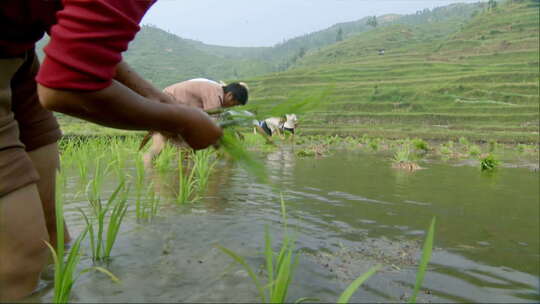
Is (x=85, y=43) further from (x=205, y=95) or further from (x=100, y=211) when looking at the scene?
(x=205, y=95)

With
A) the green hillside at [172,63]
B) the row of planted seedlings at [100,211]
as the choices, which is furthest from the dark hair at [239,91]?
the green hillside at [172,63]

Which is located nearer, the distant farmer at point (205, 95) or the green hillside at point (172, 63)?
the distant farmer at point (205, 95)

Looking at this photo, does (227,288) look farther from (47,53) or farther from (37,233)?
(47,53)

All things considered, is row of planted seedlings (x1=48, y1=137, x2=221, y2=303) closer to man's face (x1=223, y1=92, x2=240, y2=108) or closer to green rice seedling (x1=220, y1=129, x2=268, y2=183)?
green rice seedling (x1=220, y1=129, x2=268, y2=183)

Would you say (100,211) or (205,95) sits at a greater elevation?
(205,95)

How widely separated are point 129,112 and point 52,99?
0.52ft

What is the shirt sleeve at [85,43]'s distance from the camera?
77 cm

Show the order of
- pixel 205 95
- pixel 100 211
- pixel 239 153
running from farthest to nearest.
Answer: pixel 205 95 → pixel 100 211 → pixel 239 153

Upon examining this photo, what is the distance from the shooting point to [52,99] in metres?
0.82

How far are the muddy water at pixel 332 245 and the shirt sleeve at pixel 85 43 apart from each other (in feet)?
2.22

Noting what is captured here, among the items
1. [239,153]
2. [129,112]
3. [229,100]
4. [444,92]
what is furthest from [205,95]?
[444,92]

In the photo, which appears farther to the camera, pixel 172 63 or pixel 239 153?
pixel 172 63

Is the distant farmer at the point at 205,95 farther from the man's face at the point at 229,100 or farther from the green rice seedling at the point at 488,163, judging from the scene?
the green rice seedling at the point at 488,163

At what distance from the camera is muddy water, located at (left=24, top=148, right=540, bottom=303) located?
1278 mm
